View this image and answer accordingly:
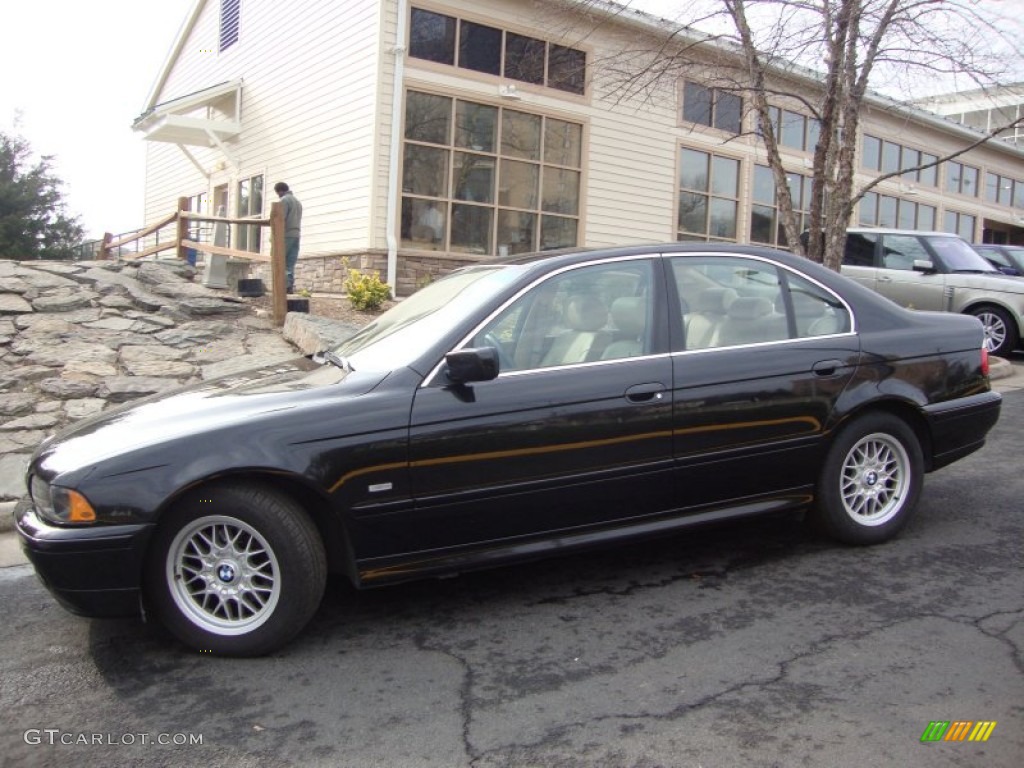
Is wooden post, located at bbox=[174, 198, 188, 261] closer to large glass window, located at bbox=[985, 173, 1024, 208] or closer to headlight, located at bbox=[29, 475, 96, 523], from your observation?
headlight, located at bbox=[29, 475, 96, 523]

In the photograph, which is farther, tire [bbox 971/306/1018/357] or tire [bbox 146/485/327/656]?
tire [bbox 971/306/1018/357]

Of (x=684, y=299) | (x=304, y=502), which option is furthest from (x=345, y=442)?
(x=684, y=299)

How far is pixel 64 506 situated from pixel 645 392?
2391 millimetres

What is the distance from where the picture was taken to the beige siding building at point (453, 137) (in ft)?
43.8

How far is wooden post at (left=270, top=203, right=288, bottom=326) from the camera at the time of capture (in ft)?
31.1

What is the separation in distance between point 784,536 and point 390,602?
220 cm

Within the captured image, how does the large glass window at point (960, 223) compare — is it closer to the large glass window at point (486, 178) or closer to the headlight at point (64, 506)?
the large glass window at point (486, 178)

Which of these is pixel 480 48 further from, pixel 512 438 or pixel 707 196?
pixel 512 438

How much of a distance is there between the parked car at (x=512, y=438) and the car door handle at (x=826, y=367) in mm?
11

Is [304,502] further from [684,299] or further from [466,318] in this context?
[684,299]

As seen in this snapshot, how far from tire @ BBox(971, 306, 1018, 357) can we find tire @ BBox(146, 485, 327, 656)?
34.5 feet

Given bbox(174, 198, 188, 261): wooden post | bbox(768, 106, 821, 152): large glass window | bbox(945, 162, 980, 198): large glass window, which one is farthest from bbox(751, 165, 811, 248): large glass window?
bbox(174, 198, 188, 261): wooden post

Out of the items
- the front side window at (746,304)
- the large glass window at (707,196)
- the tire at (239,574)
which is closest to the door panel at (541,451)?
the front side window at (746,304)

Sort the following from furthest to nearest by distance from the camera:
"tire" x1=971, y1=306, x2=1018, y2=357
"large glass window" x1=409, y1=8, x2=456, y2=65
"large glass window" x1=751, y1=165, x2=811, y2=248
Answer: "large glass window" x1=751, y1=165, x2=811, y2=248 < "large glass window" x1=409, y1=8, x2=456, y2=65 < "tire" x1=971, y1=306, x2=1018, y2=357
